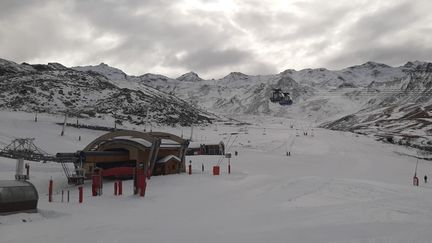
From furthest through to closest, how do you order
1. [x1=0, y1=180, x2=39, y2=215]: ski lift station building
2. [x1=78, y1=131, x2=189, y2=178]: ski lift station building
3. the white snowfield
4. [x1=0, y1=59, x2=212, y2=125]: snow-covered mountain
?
1. [x1=0, y1=59, x2=212, y2=125]: snow-covered mountain
2. [x1=78, y1=131, x2=189, y2=178]: ski lift station building
3. [x1=0, y1=180, x2=39, y2=215]: ski lift station building
4. the white snowfield

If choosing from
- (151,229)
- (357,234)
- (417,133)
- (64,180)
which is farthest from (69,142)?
(417,133)

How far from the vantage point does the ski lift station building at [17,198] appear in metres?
16.5

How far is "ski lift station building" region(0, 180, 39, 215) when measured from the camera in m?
16.5

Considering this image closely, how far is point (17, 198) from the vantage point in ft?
55.5

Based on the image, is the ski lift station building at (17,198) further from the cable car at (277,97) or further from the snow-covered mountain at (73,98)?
the cable car at (277,97)

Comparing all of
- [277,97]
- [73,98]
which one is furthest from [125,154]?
[73,98]

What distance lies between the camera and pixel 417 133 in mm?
112812

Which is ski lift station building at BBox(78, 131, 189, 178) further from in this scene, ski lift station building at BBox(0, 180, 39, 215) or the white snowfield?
ski lift station building at BBox(0, 180, 39, 215)

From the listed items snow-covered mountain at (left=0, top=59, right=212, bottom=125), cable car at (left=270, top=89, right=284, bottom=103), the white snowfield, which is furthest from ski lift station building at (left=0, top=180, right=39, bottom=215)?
cable car at (left=270, top=89, right=284, bottom=103)

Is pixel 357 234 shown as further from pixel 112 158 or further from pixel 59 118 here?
pixel 59 118

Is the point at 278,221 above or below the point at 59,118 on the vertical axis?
below

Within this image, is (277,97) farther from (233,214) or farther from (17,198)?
(17,198)

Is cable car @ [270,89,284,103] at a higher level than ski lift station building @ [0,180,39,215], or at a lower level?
higher

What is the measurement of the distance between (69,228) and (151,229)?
2.98m
